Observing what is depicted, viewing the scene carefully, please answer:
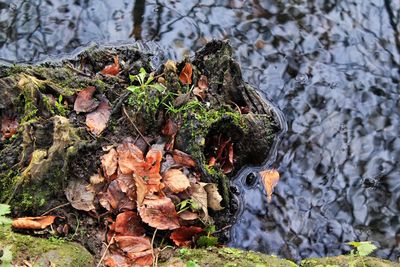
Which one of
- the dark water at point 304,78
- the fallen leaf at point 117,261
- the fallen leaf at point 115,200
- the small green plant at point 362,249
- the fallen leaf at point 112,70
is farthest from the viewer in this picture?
the fallen leaf at point 112,70

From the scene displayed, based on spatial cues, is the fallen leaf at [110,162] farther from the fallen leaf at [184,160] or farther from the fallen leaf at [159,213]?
the fallen leaf at [184,160]

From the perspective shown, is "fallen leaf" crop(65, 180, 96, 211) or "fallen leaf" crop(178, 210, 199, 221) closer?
"fallen leaf" crop(65, 180, 96, 211)

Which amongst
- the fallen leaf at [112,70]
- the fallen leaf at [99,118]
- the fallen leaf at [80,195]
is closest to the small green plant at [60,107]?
the fallen leaf at [99,118]

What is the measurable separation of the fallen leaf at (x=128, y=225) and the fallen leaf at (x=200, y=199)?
0.48 m

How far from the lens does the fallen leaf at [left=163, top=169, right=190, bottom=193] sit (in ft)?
13.5

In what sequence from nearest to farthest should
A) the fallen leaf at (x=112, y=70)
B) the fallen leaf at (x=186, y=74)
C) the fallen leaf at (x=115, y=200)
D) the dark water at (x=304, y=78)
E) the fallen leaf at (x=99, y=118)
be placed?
the fallen leaf at (x=115, y=200) → the fallen leaf at (x=99, y=118) → the dark water at (x=304, y=78) → the fallen leaf at (x=186, y=74) → the fallen leaf at (x=112, y=70)

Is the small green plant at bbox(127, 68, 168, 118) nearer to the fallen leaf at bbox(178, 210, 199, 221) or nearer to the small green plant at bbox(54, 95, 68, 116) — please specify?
the small green plant at bbox(54, 95, 68, 116)

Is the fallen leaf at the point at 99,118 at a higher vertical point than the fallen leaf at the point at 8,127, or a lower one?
higher

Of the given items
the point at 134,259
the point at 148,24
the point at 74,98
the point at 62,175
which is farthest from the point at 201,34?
the point at 134,259

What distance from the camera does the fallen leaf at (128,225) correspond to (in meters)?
3.91

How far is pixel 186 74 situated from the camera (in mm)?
5066

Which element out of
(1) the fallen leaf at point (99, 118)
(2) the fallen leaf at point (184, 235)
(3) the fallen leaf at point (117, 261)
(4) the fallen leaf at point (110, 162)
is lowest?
(2) the fallen leaf at point (184, 235)

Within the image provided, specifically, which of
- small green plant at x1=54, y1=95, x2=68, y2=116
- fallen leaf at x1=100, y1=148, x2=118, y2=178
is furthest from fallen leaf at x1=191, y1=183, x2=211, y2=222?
small green plant at x1=54, y1=95, x2=68, y2=116

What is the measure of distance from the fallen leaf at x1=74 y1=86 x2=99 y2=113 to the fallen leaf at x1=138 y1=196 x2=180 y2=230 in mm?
1214
